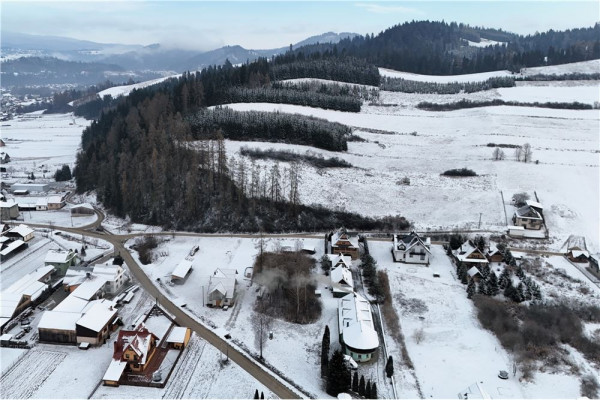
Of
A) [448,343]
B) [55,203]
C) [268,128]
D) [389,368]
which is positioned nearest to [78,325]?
[389,368]

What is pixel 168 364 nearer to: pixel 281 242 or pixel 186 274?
pixel 186 274

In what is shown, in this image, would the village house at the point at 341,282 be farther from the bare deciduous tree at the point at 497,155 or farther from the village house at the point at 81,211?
the bare deciduous tree at the point at 497,155

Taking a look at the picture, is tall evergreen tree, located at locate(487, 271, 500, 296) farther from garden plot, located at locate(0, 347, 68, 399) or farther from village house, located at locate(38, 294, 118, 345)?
garden plot, located at locate(0, 347, 68, 399)

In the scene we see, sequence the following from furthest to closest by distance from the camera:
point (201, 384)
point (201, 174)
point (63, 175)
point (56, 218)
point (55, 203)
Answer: point (63, 175) < point (55, 203) < point (56, 218) < point (201, 174) < point (201, 384)

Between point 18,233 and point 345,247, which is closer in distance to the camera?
A: point 345,247

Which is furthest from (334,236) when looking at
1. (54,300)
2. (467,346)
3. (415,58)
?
(415,58)

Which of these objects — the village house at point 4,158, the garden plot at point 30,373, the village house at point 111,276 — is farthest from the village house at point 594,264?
the village house at point 4,158

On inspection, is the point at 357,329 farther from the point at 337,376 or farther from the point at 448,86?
the point at 448,86
